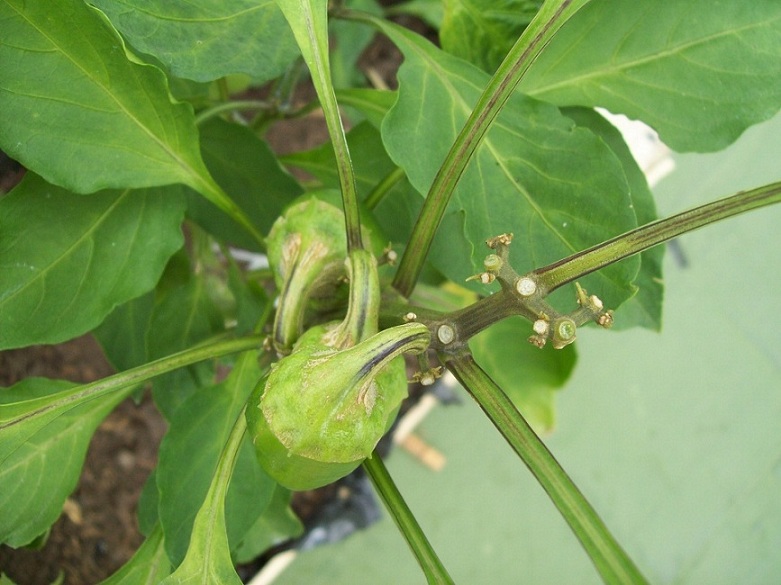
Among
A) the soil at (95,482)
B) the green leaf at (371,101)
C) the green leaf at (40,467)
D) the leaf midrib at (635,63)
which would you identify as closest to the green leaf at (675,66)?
the leaf midrib at (635,63)

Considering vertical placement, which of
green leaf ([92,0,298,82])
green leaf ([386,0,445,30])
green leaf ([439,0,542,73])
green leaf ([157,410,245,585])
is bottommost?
green leaf ([157,410,245,585])

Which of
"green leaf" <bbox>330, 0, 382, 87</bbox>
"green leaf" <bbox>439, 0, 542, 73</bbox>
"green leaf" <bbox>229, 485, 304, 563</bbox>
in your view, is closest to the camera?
"green leaf" <bbox>439, 0, 542, 73</bbox>

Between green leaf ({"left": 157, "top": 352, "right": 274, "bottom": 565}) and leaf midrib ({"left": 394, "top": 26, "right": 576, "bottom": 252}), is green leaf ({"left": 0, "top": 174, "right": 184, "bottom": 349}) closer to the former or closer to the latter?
green leaf ({"left": 157, "top": 352, "right": 274, "bottom": 565})

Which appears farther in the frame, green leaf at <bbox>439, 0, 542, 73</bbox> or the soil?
the soil

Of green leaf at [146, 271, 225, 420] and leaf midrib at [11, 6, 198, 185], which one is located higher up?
leaf midrib at [11, 6, 198, 185]

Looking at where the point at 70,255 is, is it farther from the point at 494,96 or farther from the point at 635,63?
the point at 635,63

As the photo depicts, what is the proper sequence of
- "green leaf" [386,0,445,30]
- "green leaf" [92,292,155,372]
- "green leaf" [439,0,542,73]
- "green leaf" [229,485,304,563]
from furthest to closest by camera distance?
"green leaf" [386,0,445,30], "green leaf" [229,485,304,563], "green leaf" [92,292,155,372], "green leaf" [439,0,542,73]

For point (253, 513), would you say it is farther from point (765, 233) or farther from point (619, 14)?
point (765, 233)

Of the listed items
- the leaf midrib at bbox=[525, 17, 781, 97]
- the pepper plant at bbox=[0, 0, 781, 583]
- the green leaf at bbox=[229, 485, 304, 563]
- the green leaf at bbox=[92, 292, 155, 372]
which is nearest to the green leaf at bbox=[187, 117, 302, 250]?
the pepper plant at bbox=[0, 0, 781, 583]
